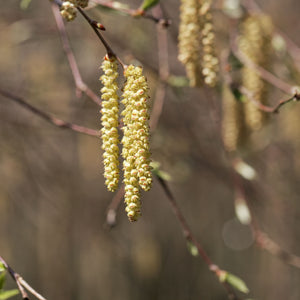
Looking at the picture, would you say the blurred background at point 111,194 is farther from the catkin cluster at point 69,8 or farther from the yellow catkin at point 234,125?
the catkin cluster at point 69,8

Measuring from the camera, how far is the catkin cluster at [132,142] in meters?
0.83

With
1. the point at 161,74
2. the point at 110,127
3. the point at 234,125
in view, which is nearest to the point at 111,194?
the point at 161,74

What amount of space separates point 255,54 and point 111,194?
9.59ft

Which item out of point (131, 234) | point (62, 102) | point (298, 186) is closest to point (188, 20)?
point (62, 102)

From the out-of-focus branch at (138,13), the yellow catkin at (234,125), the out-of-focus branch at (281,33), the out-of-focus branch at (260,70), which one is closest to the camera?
the out-of-focus branch at (138,13)

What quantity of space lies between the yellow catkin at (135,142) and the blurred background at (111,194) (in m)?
1.08

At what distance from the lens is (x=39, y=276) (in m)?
4.67

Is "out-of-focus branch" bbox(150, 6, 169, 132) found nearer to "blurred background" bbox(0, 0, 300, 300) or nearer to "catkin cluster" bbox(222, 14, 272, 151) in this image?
"blurred background" bbox(0, 0, 300, 300)

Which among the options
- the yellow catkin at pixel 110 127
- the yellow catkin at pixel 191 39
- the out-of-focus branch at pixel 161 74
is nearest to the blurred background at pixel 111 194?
the out-of-focus branch at pixel 161 74

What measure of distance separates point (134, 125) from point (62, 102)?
8.28ft

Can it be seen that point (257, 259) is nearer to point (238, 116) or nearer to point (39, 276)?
point (39, 276)

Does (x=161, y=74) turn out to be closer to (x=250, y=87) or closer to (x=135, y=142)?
(x=250, y=87)

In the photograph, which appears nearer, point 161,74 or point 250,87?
point 250,87

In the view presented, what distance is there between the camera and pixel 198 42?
1.30 meters
